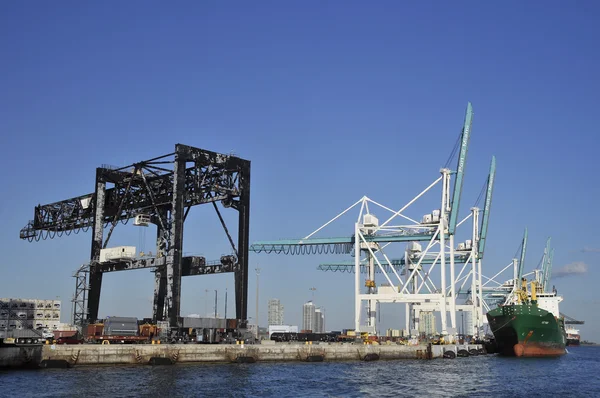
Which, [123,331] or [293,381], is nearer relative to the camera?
[293,381]

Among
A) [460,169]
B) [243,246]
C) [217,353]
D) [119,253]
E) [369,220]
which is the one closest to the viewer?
[217,353]

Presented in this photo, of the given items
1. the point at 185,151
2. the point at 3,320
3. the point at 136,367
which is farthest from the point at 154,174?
the point at 3,320

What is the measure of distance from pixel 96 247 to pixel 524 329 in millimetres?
55118

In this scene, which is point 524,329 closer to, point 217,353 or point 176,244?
point 217,353

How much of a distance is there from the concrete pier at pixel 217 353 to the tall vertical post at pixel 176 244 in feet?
12.0

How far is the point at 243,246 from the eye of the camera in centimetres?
6506

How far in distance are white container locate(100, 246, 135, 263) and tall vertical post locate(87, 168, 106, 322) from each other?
5.10 feet

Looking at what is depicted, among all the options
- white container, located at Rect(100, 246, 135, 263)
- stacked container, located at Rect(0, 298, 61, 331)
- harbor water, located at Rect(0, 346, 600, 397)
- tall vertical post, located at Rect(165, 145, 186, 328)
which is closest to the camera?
harbor water, located at Rect(0, 346, 600, 397)

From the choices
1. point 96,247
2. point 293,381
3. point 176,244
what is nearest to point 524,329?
point 293,381

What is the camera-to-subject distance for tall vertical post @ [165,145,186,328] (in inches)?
2367

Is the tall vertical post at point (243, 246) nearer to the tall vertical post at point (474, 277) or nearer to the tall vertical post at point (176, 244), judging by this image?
the tall vertical post at point (176, 244)

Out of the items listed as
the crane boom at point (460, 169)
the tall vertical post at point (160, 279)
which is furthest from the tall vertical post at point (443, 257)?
the tall vertical post at point (160, 279)

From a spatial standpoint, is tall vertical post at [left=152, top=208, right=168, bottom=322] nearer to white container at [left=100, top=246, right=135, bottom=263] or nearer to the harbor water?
white container at [left=100, top=246, right=135, bottom=263]

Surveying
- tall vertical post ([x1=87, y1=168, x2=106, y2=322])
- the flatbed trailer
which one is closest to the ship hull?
the flatbed trailer
